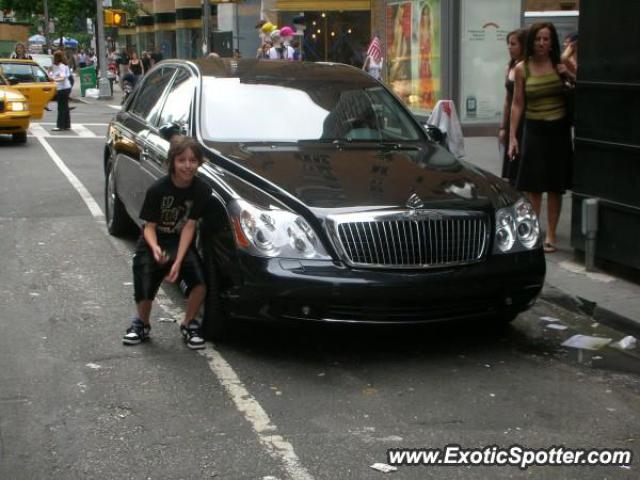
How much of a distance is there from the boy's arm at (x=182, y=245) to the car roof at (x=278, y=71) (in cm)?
193

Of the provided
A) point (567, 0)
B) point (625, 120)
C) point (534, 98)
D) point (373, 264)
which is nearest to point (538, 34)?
point (534, 98)

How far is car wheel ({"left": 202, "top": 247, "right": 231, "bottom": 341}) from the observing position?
581cm

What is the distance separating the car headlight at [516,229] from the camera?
19.1 feet

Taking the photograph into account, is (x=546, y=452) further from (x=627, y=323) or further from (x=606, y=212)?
(x=606, y=212)

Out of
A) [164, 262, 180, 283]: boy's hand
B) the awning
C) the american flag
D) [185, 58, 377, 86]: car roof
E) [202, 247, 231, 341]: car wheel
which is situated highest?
the awning

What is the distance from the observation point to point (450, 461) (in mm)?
4336

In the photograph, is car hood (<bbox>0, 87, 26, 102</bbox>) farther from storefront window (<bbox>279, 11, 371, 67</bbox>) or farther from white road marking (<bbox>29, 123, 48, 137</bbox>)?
storefront window (<bbox>279, 11, 371, 67</bbox>)

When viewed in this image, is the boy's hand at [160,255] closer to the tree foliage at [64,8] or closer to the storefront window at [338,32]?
the storefront window at [338,32]

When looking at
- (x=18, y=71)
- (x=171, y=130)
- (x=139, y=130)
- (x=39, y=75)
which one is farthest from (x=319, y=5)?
(x=171, y=130)

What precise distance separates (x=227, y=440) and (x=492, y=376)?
5.66 ft

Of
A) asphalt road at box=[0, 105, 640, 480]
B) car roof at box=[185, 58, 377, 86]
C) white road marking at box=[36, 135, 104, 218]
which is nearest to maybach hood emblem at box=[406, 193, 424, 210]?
asphalt road at box=[0, 105, 640, 480]

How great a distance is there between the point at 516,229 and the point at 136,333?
7.89 feet

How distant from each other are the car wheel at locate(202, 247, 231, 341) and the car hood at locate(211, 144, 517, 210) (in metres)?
0.62

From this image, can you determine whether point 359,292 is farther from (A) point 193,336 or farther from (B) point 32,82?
(B) point 32,82
